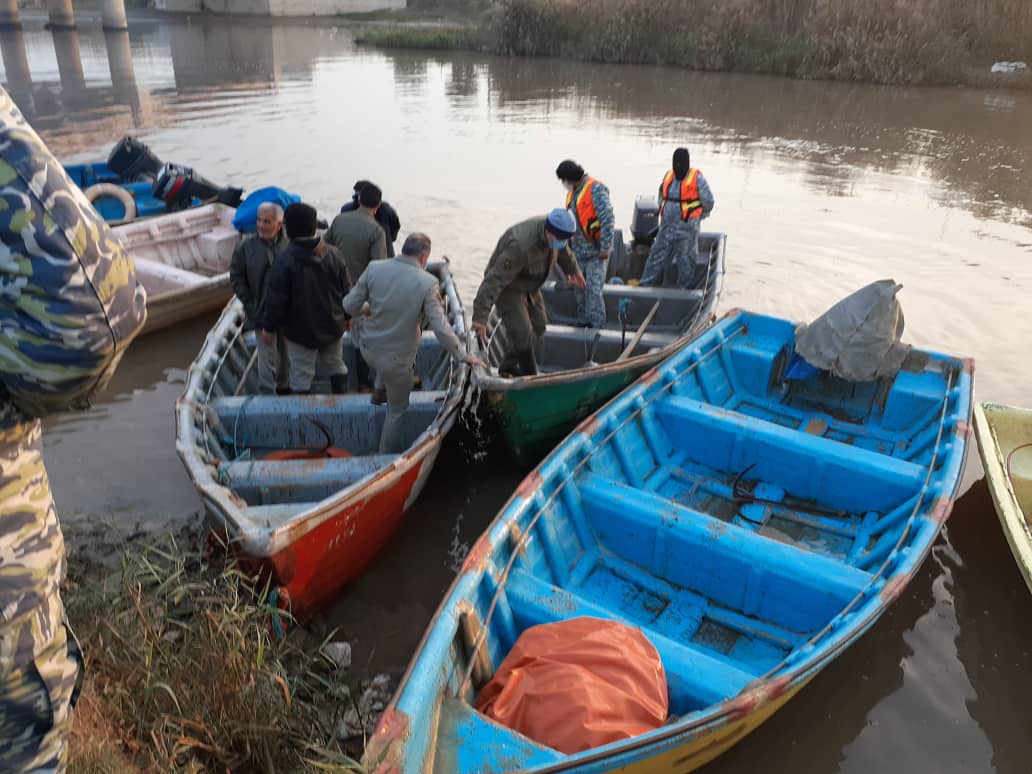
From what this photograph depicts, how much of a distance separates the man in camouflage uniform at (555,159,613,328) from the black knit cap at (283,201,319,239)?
287 centimetres

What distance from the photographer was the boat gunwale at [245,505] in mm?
4156

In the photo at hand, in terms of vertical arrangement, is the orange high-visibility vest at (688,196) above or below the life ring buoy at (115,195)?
above

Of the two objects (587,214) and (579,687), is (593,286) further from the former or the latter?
(579,687)

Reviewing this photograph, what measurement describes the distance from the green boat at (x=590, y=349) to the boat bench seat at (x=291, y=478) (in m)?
1.25

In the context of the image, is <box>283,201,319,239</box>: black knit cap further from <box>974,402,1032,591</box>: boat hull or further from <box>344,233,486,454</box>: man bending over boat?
<box>974,402,1032,591</box>: boat hull

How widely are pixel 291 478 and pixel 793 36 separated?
27.5 meters

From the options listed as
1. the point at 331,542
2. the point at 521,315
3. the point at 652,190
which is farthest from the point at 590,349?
the point at 652,190

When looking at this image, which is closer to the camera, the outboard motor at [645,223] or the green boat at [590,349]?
the green boat at [590,349]

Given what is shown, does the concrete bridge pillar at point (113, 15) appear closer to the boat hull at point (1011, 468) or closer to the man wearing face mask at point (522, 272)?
the man wearing face mask at point (522, 272)

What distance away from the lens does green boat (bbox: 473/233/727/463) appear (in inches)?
238

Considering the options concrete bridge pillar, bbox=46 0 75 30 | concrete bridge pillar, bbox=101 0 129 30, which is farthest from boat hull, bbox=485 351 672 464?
concrete bridge pillar, bbox=46 0 75 30

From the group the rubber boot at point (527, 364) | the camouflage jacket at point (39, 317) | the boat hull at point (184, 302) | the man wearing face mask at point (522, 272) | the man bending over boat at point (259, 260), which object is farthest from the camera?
the boat hull at point (184, 302)

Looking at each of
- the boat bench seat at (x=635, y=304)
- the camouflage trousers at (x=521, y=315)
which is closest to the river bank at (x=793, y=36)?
the boat bench seat at (x=635, y=304)

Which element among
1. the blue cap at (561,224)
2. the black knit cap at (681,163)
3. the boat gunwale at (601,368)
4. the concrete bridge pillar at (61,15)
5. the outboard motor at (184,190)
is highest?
the concrete bridge pillar at (61,15)
